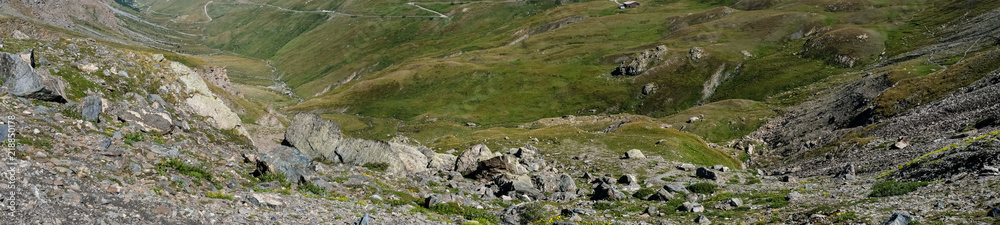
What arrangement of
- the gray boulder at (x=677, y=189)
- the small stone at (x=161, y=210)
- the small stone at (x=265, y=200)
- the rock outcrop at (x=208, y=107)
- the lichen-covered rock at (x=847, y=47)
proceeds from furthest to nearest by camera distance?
the lichen-covered rock at (x=847, y=47) → the rock outcrop at (x=208, y=107) → the gray boulder at (x=677, y=189) → the small stone at (x=265, y=200) → the small stone at (x=161, y=210)

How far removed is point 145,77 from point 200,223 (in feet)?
95.8

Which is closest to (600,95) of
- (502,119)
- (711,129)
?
(502,119)

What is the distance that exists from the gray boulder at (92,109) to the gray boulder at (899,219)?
135 feet

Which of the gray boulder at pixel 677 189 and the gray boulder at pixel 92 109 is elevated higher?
the gray boulder at pixel 92 109

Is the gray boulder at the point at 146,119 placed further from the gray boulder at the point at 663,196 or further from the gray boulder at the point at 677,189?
the gray boulder at the point at 677,189

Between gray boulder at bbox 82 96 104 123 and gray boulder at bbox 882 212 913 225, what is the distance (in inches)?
1615

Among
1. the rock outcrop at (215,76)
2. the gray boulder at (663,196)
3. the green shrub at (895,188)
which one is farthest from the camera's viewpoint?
the rock outcrop at (215,76)

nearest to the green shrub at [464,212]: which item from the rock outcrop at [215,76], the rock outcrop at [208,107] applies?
the rock outcrop at [208,107]

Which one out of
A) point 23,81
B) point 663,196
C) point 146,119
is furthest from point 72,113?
point 663,196

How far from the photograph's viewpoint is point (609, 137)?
269ft

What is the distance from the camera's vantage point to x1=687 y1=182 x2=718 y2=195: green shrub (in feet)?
148

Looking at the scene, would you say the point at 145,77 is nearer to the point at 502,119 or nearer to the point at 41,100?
the point at 41,100

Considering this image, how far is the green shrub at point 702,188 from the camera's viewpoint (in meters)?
45.2

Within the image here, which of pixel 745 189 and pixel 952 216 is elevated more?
pixel 952 216
